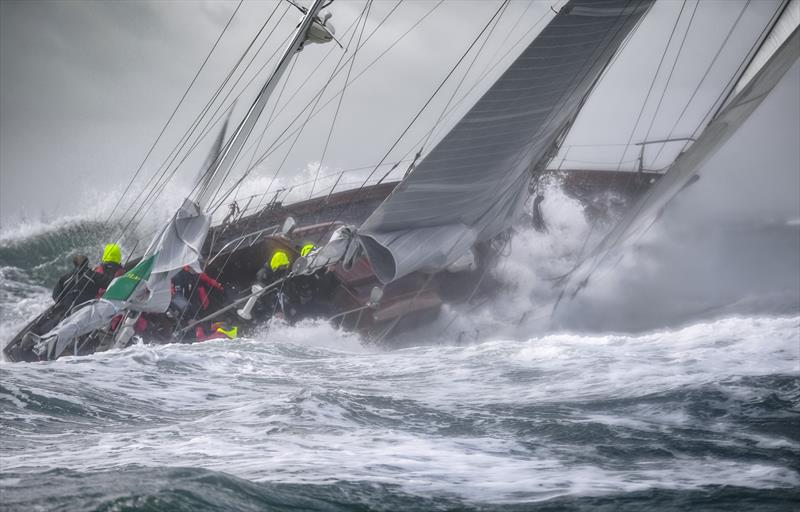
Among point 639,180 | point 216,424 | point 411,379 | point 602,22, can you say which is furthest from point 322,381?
point 639,180

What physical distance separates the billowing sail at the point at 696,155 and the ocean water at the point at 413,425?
1655 mm

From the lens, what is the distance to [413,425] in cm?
500

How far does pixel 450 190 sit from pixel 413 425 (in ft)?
12.4

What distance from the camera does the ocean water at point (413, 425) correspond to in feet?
11.1

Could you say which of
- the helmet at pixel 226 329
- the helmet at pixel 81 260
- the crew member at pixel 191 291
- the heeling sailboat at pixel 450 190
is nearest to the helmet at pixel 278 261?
the heeling sailboat at pixel 450 190

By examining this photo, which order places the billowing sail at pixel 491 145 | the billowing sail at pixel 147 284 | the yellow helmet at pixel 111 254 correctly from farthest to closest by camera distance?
the yellow helmet at pixel 111 254 → the billowing sail at pixel 491 145 → the billowing sail at pixel 147 284

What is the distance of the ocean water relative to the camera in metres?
3.39

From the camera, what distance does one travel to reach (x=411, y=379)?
271 inches

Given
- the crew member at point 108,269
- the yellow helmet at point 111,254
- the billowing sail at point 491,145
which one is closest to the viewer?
the billowing sail at point 491,145

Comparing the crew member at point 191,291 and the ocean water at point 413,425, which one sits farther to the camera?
the crew member at point 191,291

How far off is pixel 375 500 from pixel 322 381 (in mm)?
3396

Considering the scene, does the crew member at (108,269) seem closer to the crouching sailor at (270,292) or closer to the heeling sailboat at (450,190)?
the heeling sailboat at (450,190)

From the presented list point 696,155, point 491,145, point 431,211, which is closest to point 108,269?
point 431,211

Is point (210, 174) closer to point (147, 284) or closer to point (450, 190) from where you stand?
point (147, 284)
